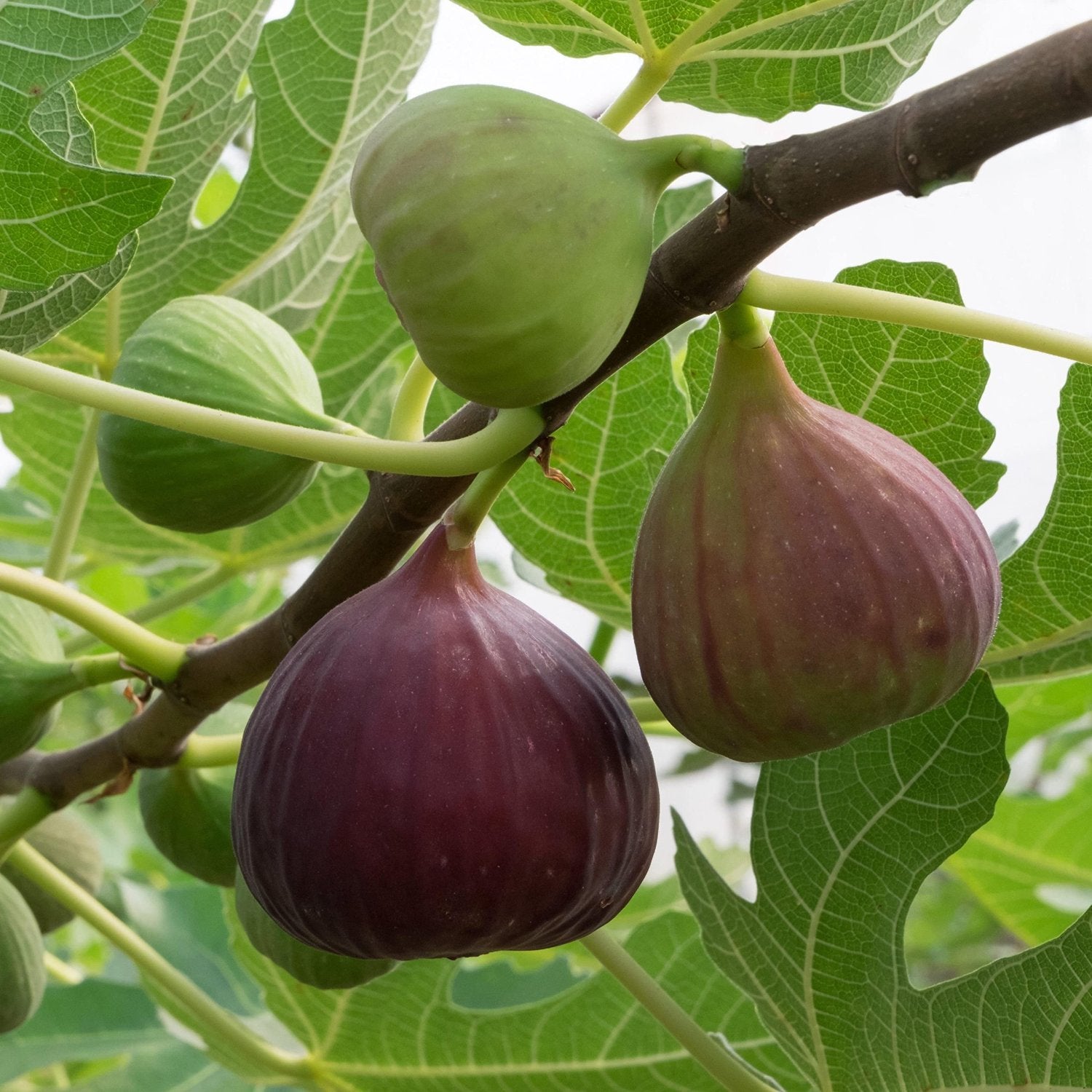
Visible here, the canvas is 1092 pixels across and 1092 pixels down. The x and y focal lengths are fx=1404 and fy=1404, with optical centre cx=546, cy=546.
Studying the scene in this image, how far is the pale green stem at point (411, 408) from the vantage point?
843 mm

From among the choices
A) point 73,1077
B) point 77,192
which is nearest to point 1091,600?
point 77,192

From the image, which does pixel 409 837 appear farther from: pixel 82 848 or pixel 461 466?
pixel 82 848

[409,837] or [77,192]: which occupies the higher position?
[77,192]

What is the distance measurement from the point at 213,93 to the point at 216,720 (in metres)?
0.61

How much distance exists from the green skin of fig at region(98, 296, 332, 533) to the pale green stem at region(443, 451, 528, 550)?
0.18 meters

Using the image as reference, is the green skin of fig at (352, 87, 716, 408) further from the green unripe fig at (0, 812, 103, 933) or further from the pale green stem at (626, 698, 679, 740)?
the green unripe fig at (0, 812, 103, 933)

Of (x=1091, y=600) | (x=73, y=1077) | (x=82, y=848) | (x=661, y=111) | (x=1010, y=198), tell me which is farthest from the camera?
(x=661, y=111)

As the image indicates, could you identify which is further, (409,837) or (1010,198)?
(1010,198)

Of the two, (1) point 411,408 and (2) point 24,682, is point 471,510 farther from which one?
(2) point 24,682

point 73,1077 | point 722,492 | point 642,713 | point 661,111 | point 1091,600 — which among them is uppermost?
point 722,492

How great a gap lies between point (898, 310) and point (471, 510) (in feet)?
0.74

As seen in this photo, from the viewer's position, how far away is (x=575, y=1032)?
1255 millimetres

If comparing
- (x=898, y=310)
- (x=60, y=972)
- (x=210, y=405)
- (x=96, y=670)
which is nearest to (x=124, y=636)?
(x=96, y=670)

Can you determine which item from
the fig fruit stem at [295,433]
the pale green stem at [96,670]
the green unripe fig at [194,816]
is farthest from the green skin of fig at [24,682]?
the fig fruit stem at [295,433]
